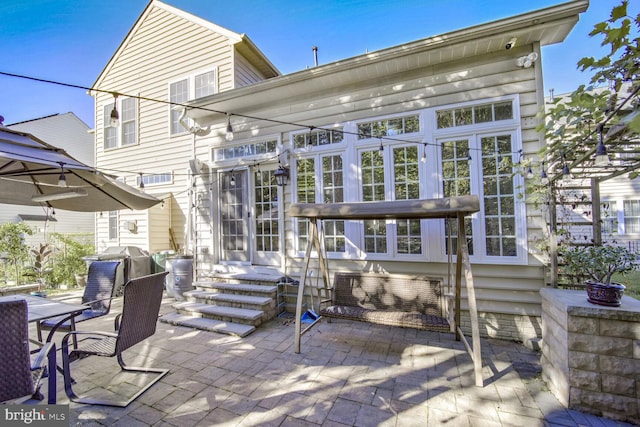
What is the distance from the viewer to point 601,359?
7.00 feet

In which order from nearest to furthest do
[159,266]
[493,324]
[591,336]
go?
1. [591,336]
2. [493,324]
3. [159,266]

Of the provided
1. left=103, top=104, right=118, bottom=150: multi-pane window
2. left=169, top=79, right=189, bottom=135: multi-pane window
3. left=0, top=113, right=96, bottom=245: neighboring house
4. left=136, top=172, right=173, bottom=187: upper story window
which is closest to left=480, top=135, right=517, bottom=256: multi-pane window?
left=169, top=79, right=189, bottom=135: multi-pane window

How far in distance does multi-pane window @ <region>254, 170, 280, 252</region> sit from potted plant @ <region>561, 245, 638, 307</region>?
415cm

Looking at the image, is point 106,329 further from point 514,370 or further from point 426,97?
point 426,97

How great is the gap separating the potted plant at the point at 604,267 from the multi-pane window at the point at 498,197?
830mm

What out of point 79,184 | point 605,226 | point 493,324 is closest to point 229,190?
point 79,184

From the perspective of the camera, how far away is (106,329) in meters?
4.23

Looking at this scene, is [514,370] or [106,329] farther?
[106,329]

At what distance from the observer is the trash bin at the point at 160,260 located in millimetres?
6887

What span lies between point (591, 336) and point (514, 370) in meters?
0.97

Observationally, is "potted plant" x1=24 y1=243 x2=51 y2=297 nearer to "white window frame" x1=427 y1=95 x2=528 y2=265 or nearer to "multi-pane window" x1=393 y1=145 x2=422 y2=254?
"multi-pane window" x1=393 y1=145 x2=422 y2=254

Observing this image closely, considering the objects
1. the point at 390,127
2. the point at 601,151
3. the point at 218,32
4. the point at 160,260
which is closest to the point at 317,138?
the point at 390,127

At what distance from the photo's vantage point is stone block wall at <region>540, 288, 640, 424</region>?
6.82 ft

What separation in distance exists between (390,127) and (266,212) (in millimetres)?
2714
